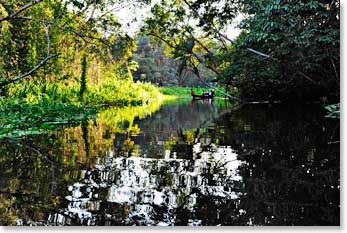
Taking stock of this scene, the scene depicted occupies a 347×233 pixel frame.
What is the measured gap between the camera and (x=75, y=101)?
6.89 m

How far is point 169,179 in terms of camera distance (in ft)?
8.30

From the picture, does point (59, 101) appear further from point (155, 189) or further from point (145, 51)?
point (155, 189)

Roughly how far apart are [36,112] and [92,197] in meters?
3.66

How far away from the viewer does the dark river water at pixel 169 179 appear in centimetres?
189

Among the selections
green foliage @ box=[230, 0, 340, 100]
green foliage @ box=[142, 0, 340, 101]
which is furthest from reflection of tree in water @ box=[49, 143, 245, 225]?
green foliage @ box=[142, 0, 340, 101]

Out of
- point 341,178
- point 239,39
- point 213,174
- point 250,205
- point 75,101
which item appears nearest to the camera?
point 250,205

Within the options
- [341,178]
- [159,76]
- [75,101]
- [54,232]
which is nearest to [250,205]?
[341,178]

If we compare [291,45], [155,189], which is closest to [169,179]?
[155,189]

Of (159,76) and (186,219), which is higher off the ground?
(159,76)

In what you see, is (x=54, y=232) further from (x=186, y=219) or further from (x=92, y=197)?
(x=186, y=219)

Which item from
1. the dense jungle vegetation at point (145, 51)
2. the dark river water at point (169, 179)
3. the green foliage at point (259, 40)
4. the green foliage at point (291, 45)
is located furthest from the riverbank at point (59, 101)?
the green foliage at point (291, 45)

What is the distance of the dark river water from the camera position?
6.20 ft

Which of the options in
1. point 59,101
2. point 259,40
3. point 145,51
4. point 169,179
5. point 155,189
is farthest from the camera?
point 59,101

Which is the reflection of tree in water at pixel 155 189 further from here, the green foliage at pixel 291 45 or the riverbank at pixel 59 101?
the riverbank at pixel 59 101
